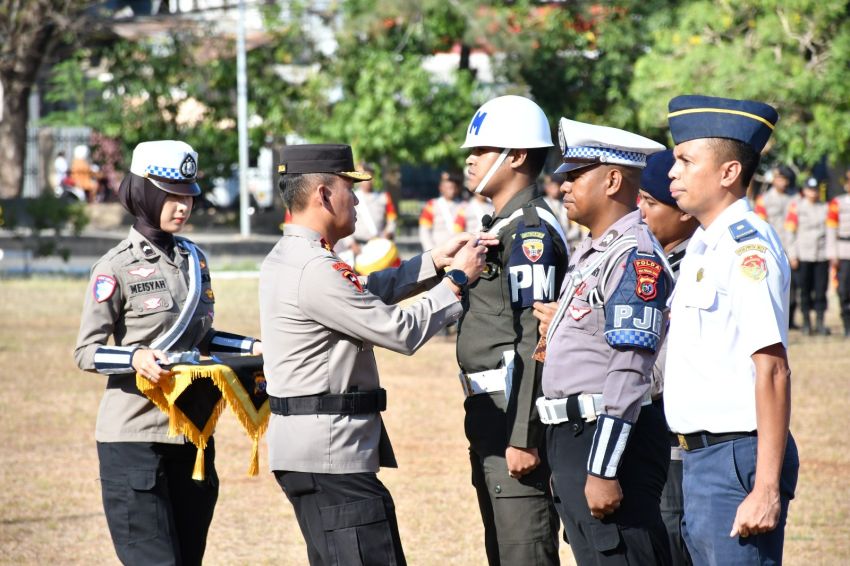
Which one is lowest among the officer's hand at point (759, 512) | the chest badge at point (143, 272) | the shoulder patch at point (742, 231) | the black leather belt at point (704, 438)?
the officer's hand at point (759, 512)

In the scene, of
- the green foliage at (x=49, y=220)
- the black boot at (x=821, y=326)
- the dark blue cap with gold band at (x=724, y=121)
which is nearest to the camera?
the dark blue cap with gold band at (x=724, y=121)

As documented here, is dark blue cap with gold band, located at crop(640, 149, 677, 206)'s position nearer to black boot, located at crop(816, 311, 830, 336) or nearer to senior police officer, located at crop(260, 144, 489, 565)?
senior police officer, located at crop(260, 144, 489, 565)

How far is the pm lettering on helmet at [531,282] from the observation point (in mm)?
4652

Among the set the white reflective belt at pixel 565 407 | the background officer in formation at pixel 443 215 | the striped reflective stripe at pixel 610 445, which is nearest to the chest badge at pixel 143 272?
the white reflective belt at pixel 565 407

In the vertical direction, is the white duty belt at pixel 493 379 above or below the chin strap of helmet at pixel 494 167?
below

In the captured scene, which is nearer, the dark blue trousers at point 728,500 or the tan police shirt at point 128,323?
the dark blue trousers at point 728,500

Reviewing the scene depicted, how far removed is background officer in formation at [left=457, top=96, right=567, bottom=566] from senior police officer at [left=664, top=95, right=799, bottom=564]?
900mm

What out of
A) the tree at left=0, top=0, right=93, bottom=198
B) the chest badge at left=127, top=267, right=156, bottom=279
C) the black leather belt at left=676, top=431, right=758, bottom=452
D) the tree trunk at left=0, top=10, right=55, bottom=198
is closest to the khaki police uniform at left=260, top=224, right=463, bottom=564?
the chest badge at left=127, top=267, right=156, bottom=279

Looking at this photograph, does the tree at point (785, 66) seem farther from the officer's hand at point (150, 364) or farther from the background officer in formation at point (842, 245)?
the officer's hand at point (150, 364)

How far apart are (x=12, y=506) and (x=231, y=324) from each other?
829 cm

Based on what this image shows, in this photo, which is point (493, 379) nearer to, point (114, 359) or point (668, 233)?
point (668, 233)

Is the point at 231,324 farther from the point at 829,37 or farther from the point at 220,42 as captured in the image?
the point at 220,42

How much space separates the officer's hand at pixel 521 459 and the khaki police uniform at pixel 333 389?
53cm

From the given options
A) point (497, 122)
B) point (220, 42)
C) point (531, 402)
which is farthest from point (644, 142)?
point (220, 42)
